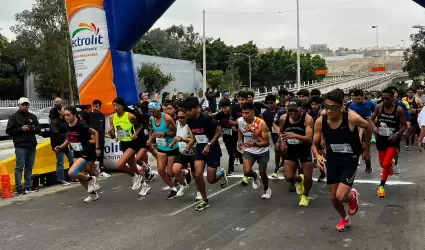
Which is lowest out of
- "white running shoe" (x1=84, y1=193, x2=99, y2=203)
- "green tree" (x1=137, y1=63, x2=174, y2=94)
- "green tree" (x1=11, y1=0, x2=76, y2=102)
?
"white running shoe" (x1=84, y1=193, x2=99, y2=203)

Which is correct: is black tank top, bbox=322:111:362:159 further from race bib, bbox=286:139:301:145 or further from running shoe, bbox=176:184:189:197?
running shoe, bbox=176:184:189:197

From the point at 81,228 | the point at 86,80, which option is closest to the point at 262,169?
the point at 81,228

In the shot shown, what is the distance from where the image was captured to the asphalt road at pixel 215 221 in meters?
5.52

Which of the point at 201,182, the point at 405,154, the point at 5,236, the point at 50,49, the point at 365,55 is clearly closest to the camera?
the point at 5,236

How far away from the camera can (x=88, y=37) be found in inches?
421

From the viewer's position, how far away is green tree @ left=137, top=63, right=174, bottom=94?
45.7 meters

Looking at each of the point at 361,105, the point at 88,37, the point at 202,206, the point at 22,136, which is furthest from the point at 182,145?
the point at 361,105

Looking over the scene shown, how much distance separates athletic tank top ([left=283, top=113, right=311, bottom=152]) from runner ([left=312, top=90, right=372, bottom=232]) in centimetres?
125

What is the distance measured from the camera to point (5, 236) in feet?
20.1

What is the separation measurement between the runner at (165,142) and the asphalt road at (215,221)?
14.9 inches

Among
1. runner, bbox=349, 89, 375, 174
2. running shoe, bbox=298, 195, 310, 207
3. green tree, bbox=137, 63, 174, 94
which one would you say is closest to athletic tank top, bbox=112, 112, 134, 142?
running shoe, bbox=298, 195, 310, 207

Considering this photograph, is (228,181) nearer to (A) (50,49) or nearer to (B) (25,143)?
(B) (25,143)

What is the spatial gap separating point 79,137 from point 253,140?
9.57 feet

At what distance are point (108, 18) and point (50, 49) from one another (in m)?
31.5
